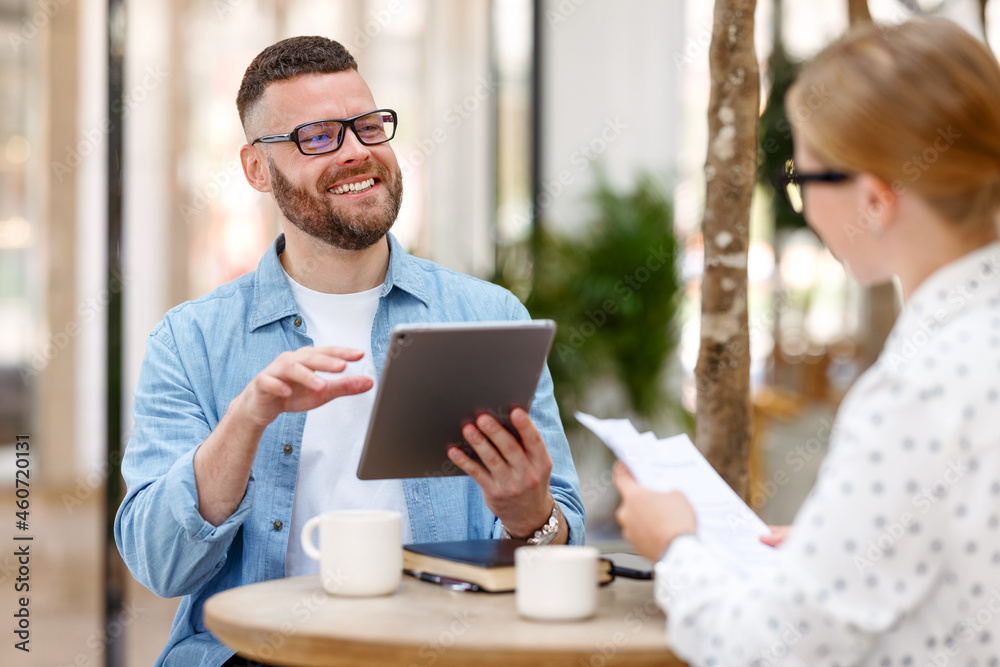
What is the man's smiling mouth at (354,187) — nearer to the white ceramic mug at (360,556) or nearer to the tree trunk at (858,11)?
the white ceramic mug at (360,556)

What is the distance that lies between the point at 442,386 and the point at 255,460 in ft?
1.81

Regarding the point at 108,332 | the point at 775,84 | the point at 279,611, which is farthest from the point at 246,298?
the point at 775,84

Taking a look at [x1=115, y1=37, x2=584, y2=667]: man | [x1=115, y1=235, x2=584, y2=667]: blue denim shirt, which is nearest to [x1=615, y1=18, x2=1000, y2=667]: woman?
[x1=115, y1=37, x2=584, y2=667]: man

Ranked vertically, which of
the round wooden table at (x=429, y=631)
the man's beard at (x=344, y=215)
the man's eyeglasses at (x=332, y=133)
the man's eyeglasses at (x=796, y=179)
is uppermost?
the man's eyeglasses at (x=332, y=133)

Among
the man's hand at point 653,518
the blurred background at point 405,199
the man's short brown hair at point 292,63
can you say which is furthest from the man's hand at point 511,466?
the man's short brown hair at point 292,63

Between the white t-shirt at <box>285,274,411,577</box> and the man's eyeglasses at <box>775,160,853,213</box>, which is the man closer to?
the white t-shirt at <box>285,274,411,577</box>

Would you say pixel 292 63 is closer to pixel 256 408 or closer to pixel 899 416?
pixel 256 408

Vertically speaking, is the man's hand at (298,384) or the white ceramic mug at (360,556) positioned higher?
the man's hand at (298,384)

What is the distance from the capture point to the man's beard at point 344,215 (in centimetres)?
194

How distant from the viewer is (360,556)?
1315 mm

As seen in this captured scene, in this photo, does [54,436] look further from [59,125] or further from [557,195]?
[557,195]

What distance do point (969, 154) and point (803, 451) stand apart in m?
6.04

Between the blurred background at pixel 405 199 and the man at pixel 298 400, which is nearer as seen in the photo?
the man at pixel 298 400

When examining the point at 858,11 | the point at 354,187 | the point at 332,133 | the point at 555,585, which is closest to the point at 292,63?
the point at 332,133
